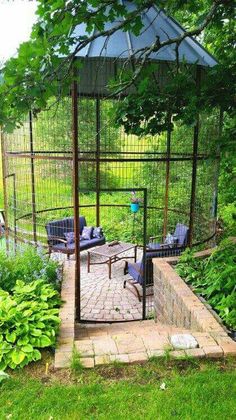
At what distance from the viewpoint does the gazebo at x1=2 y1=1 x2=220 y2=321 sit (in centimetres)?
468

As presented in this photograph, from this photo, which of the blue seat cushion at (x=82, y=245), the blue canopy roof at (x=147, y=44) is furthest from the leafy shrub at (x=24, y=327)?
the blue seat cushion at (x=82, y=245)

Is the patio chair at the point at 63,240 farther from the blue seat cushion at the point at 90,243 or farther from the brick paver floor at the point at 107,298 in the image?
the brick paver floor at the point at 107,298

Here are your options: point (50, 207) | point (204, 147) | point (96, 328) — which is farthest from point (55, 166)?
point (96, 328)

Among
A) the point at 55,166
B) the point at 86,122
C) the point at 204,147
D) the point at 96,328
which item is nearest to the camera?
the point at 96,328

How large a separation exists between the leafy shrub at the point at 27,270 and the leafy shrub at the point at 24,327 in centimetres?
44

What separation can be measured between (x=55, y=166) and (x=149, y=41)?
2.96 meters

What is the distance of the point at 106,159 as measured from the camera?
4848 millimetres

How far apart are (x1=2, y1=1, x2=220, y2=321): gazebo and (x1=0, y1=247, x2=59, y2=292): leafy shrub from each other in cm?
51

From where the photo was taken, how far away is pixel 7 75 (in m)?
1.98

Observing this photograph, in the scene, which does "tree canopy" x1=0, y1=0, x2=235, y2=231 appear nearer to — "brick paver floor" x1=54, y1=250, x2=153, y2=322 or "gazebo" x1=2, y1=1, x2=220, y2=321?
"gazebo" x1=2, y1=1, x2=220, y2=321

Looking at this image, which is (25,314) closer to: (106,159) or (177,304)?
(177,304)

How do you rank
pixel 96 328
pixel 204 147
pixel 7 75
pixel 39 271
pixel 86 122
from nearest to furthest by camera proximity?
pixel 7 75
pixel 39 271
pixel 96 328
pixel 204 147
pixel 86 122

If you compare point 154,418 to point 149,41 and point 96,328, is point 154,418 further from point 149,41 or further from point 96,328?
point 149,41

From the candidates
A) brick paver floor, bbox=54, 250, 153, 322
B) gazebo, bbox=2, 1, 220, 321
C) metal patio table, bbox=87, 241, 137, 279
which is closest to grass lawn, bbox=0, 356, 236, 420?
gazebo, bbox=2, 1, 220, 321
